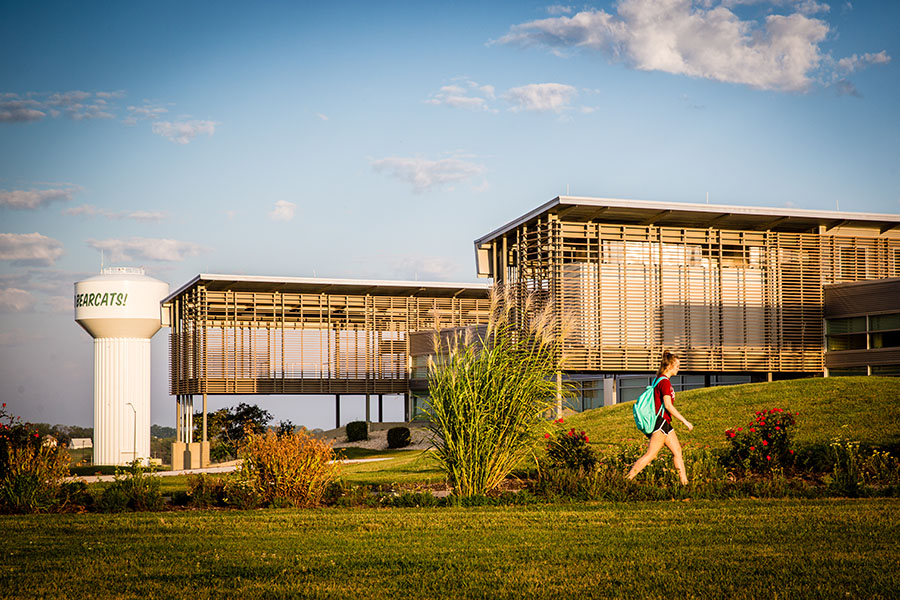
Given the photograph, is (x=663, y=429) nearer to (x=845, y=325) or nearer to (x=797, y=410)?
(x=797, y=410)

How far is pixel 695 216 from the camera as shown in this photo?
34.8 m

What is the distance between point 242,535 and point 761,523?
16.9 feet

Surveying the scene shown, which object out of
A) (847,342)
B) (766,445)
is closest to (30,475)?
(766,445)

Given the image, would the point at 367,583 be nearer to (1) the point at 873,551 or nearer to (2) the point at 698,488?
(1) the point at 873,551

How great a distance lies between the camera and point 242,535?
9.13m

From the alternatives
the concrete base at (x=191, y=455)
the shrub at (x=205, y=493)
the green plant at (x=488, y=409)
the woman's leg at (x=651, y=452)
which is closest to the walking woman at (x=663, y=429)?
the woman's leg at (x=651, y=452)

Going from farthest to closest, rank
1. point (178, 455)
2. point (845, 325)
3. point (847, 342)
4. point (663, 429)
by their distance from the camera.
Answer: point (178, 455) → point (847, 342) → point (845, 325) → point (663, 429)

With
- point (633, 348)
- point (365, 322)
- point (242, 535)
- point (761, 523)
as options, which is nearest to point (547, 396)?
point (761, 523)

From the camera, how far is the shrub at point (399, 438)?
42.8 m

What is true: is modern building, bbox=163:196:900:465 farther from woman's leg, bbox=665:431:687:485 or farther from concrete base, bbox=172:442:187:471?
woman's leg, bbox=665:431:687:485

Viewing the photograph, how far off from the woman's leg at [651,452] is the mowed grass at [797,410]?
22.9 feet

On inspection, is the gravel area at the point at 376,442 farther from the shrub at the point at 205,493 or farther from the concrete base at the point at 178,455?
Answer: the shrub at the point at 205,493

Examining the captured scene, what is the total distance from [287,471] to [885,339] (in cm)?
2973

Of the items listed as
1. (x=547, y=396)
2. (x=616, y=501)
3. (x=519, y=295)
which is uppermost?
(x=519, y=295)
